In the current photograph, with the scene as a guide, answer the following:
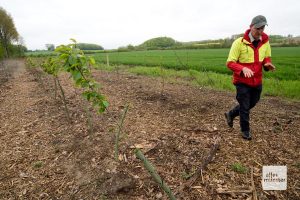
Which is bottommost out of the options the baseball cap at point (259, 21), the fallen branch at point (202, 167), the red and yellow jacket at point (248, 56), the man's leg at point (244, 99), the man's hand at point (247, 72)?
the fallen branch at point (202, 167)

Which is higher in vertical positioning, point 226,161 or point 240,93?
point 240,93

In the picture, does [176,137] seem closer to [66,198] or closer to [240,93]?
[240,93]

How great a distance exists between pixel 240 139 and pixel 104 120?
9.38 ft

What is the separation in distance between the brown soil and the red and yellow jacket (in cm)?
110

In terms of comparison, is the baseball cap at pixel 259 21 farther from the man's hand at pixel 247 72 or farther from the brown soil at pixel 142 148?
the brown soil at pixel 142 148

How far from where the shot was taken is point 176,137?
4.27 meters

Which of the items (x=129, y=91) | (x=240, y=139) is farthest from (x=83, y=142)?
(x=129, y=91)

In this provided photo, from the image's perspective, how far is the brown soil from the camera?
310cm

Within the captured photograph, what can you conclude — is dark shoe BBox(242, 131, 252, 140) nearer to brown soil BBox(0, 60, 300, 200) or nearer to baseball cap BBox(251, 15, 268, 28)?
brown soil BBox(0, 60, 300, 200)

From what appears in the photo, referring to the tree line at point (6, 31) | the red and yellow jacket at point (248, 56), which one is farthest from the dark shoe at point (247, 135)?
the tree line at point (6, 31)

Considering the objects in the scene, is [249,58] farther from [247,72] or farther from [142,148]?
[142,148]

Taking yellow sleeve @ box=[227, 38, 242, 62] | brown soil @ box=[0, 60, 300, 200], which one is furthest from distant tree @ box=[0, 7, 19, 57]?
yellow sleeve @ box=[227, 38, 242, 62]

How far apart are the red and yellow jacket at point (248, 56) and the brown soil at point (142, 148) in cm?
110

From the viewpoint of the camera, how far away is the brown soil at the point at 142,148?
3.10m
